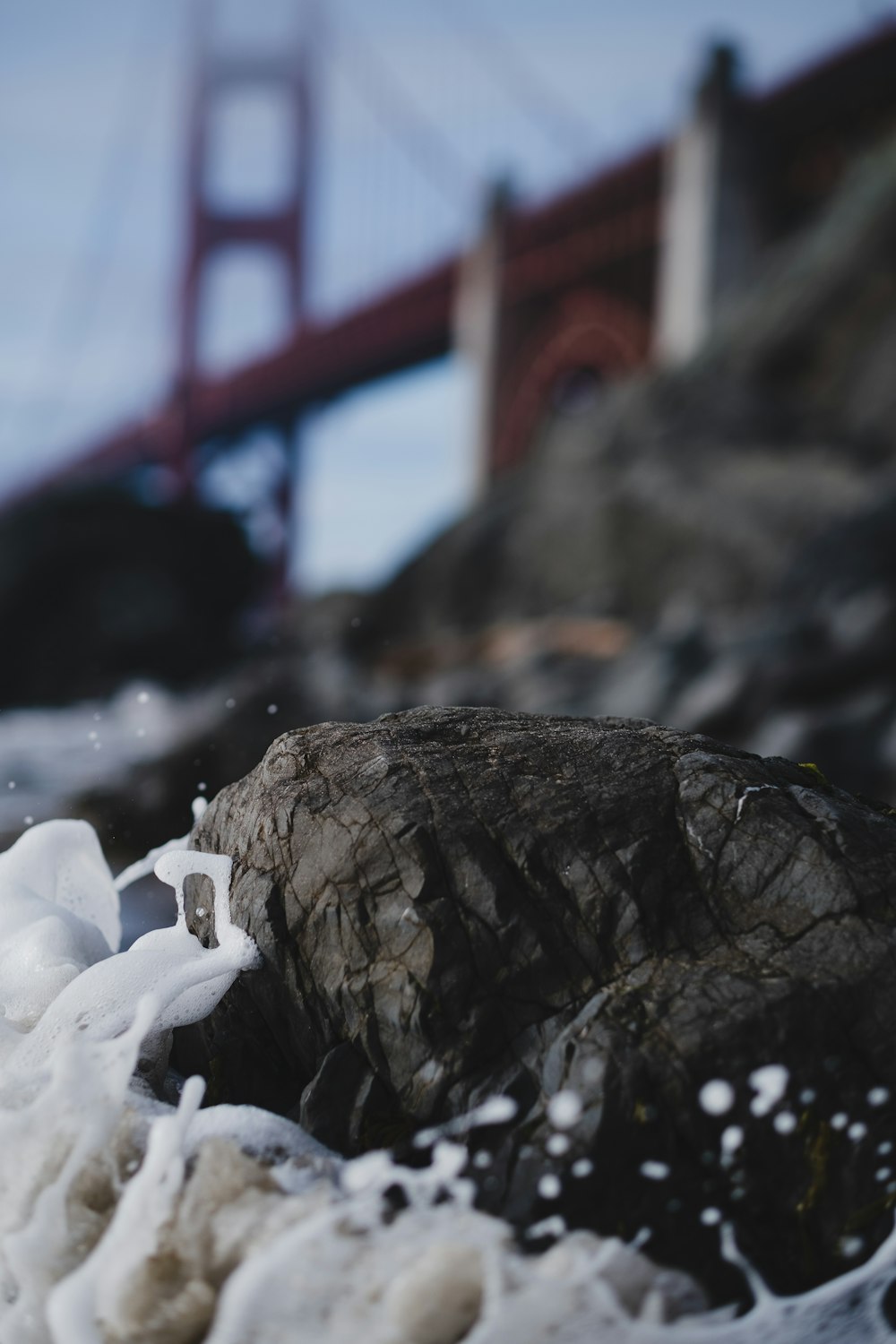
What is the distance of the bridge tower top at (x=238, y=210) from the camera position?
23953 mm

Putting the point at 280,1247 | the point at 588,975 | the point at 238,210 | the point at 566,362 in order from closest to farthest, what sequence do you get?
the point at 280,1247
the point at 588,975
the point at 566,362
the point at 238,210

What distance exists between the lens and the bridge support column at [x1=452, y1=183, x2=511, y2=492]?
16938 millimetres

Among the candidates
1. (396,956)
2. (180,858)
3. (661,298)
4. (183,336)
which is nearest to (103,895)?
(180,858)

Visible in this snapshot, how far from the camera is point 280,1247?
94 centimetres

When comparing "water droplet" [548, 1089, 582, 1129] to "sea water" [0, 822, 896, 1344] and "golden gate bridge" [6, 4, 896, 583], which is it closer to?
"sea water" [0, 822, 896, 1344]

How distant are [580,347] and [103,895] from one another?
15481mm

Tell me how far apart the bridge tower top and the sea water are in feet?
66.5

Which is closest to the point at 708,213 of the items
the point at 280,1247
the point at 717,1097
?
the point at 717,1097

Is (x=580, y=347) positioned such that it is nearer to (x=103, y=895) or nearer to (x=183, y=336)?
(x=183, y=336)

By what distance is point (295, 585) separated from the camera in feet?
68.8

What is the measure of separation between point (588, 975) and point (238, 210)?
26638 mm

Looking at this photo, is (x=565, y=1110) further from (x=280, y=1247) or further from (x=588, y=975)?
(x=280, y=1247)

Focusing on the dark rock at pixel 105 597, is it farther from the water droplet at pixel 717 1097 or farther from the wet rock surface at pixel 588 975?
the water droplet at pixel 717 1097

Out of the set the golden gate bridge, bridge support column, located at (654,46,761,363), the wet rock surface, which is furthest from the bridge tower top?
the wet rock surface
